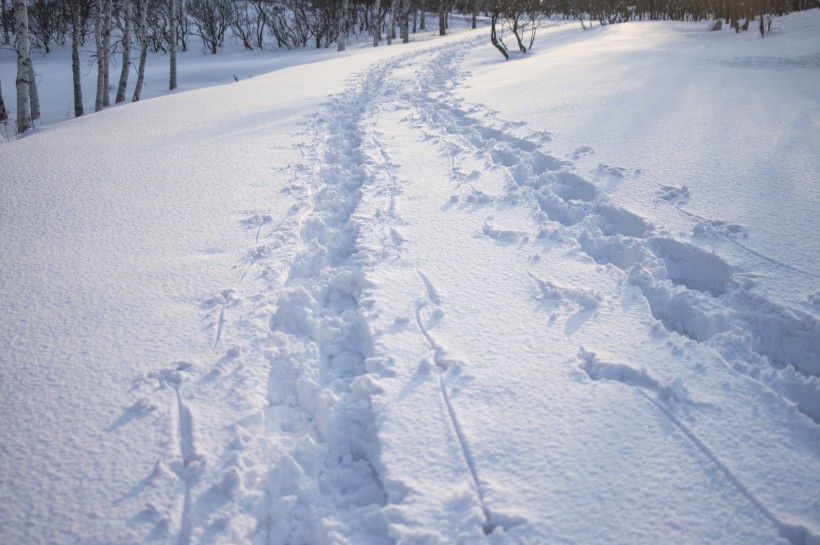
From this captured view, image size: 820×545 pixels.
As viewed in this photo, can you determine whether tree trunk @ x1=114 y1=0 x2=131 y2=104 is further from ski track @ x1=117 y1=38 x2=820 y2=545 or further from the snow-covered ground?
ski track @ x1=117 y1=38 x2=820 y2=545

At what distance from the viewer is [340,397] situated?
1.76 meters

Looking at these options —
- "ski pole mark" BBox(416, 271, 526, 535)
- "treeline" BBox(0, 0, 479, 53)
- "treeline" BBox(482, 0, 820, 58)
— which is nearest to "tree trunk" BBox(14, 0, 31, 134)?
"ski pole mark" BBox(416, 271, 526, 535)

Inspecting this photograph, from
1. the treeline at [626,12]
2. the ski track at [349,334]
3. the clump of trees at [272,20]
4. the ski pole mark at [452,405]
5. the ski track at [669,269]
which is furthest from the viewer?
the clump of trees at [272,20]

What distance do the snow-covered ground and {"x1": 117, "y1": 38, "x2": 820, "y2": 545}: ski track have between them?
1 cm

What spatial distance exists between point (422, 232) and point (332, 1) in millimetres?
28201

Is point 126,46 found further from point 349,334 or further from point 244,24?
point 244,24

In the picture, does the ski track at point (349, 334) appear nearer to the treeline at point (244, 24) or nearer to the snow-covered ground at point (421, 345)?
the snow-covered ground at point (421, 345)

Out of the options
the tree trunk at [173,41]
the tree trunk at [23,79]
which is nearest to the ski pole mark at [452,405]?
the tree trunk at [23,79]

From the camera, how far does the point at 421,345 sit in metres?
1.99

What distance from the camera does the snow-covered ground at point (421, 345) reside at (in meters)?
1.34

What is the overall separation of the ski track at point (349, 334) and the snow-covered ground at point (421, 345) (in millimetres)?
11

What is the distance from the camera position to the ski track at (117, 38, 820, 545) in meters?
1.40

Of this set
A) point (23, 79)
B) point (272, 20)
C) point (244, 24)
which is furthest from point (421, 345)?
point (244, 24)

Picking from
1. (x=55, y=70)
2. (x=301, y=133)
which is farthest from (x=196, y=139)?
(x=55, y=70)
